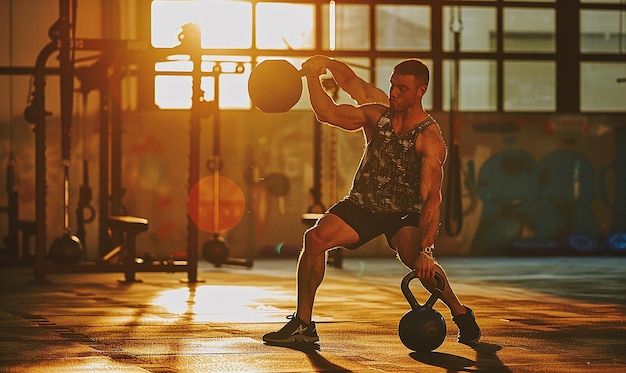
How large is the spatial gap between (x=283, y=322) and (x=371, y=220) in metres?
1.58

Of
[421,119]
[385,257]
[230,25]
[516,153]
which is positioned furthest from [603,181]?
[421,119]

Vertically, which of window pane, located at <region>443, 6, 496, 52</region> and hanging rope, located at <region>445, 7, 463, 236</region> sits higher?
window pane, located at <region>443, 6, 496, 52</region>

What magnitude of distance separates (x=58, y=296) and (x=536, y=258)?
7.76m

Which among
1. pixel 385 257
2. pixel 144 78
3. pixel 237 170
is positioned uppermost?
pixel 144 78

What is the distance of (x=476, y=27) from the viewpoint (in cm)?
1611

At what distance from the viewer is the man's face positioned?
595cm

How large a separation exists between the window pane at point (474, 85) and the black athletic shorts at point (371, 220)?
33.3 ft

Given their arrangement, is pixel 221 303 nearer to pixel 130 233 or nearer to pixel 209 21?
pixel 130 233

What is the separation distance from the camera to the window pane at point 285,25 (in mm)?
15742

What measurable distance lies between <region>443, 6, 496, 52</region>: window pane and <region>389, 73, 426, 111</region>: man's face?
33.8 feet

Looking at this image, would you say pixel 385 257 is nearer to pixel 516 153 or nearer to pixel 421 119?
pixel 516 153

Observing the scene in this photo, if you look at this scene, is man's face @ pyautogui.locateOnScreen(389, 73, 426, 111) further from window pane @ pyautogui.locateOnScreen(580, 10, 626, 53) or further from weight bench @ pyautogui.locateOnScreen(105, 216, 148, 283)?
window pane @ pyautogui.locateOnScreen(580, 10, 626, 53)

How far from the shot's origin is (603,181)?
16.6m

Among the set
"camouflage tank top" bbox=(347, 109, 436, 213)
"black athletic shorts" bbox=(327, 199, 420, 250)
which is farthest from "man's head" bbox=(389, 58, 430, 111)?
"black athletic shorts" bbox=(327, 199, 420, 250)
